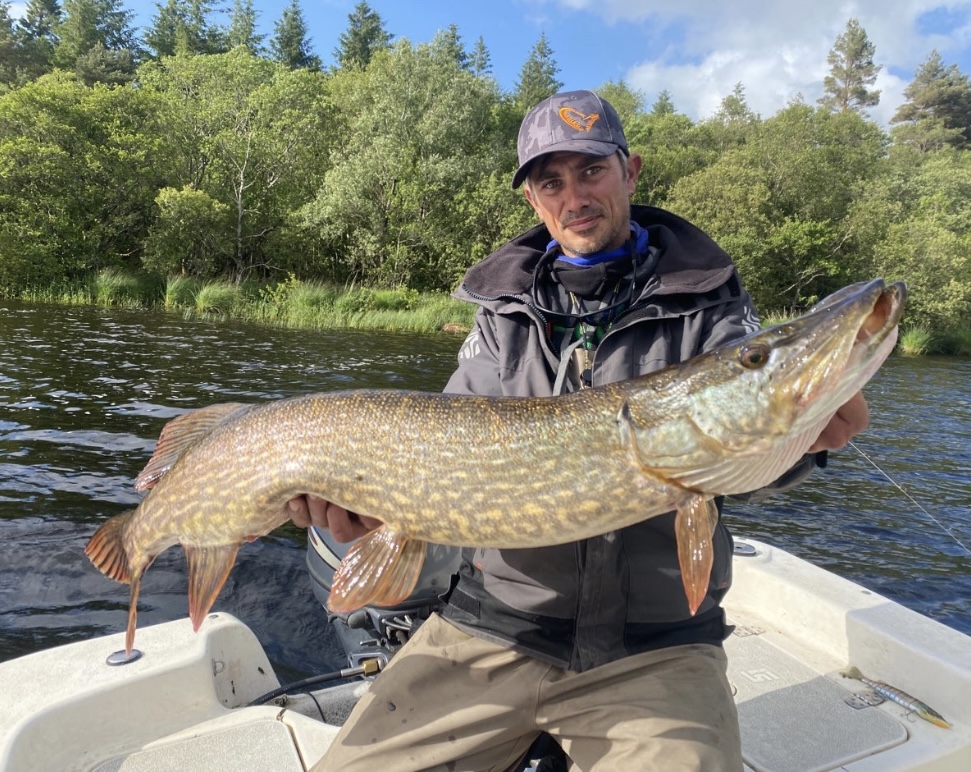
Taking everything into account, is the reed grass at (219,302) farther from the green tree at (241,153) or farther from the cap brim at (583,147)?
the cap brim at (583,147)

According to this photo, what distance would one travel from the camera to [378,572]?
6.66 ft

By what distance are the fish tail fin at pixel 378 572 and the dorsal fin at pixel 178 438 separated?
691mm

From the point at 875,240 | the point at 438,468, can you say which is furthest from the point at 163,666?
the point at 875,240

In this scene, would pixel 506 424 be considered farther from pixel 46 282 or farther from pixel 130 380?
pixel 46 282

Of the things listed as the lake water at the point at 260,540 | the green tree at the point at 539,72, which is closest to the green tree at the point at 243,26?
the green tree at the point at 539,72

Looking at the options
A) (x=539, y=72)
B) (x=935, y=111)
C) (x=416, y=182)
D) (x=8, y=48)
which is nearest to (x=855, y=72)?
(x=935, y=111)

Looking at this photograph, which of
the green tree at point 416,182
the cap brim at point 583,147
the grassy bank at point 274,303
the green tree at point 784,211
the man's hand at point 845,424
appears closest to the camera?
the man's hand at point 845,424

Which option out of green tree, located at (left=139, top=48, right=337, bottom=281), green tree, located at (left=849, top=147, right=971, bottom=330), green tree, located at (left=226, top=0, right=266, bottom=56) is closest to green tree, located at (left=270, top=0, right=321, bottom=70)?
green tree, located at (left=226, top=0, right=266, bottom=56)

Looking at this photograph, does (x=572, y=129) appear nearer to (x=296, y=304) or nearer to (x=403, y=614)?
(x=403, y=614)

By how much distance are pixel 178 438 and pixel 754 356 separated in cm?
187

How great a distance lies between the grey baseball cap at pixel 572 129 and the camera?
2.54 meters

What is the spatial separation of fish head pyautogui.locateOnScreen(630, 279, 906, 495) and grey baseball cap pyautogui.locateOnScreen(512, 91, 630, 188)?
3.66ft

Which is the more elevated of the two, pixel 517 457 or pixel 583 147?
pixel 583 147

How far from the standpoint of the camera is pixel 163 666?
2355mm
